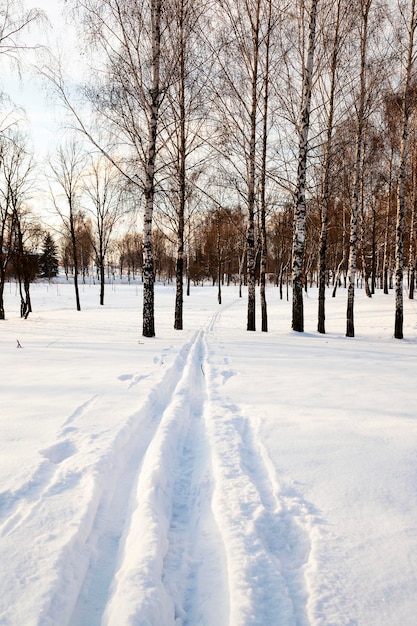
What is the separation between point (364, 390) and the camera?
5.12 m

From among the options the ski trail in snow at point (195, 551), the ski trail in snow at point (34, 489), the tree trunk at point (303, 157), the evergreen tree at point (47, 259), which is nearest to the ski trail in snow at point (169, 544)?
the ski trail in snow at point (195, 551)

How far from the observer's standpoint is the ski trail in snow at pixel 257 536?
5.67ft

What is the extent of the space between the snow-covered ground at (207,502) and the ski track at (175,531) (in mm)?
10

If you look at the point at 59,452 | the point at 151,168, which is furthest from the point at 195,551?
the point at 151,168

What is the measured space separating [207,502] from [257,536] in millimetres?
514

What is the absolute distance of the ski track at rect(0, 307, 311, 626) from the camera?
1713 millimetres

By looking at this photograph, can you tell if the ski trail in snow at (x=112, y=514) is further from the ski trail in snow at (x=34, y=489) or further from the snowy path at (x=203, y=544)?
the ski trail in snow at (x=34, y=489)

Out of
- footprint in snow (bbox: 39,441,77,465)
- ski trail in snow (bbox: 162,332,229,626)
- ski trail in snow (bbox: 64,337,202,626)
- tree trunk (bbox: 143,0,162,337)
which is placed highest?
tree trunk (bbox: 143,0,162,337)

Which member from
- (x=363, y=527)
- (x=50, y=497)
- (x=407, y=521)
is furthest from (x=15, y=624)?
(x=407, y=521)

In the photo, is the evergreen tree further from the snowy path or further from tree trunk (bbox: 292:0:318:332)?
the snowy path

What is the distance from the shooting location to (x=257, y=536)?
219 cm

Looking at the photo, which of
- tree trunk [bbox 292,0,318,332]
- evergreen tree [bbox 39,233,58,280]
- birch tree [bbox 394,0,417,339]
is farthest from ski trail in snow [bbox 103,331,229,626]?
evergreen tree [bbox 39,233,58,280]

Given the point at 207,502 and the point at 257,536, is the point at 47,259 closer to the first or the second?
the point at 207,502

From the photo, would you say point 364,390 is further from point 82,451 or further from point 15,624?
point 15,624
